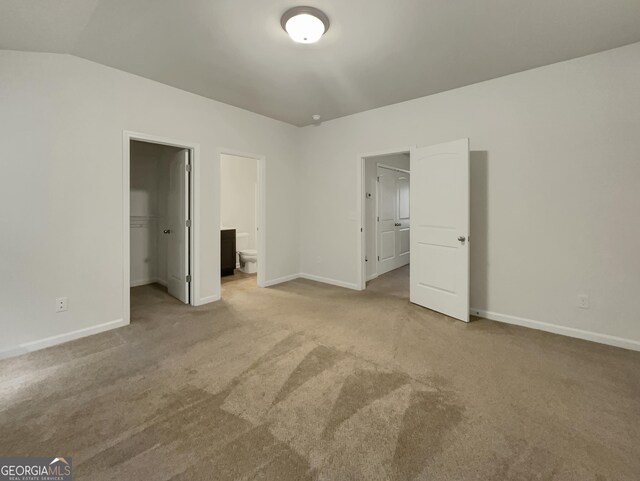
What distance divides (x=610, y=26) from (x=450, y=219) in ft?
6.25

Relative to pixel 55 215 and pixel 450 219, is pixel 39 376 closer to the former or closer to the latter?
pixel 55 215

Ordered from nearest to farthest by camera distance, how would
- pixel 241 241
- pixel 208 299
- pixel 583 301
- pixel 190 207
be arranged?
pixel 583 301 < pixel 190 207 < pixel 208 299 < pixel 241 241

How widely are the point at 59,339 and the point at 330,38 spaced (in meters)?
3.54

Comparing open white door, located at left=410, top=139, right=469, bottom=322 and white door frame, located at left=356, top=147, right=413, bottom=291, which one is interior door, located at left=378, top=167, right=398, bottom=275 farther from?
open white door, located at left=410, top=139, right=469, bottom=322

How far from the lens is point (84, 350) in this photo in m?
2.45

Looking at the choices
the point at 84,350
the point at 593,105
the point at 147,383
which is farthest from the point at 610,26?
the point at 84,350

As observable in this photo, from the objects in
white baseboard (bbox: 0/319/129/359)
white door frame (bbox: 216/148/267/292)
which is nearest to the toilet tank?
white door frame (bbox: 216/148/267/292)

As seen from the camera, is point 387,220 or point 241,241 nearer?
point 387,220

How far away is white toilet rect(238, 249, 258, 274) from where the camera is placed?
5439 millimetres

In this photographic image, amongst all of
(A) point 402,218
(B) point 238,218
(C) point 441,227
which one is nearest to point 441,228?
(C) point 441,227

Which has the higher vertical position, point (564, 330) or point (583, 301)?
point (583, 301)

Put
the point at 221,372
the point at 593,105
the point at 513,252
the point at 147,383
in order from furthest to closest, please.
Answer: the point at 513,252 < the point at 593,105 < the point at 221,372 < the point at 147,383

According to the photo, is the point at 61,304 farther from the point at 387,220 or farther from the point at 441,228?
the point at 387,220

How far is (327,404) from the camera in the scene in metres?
1.75
